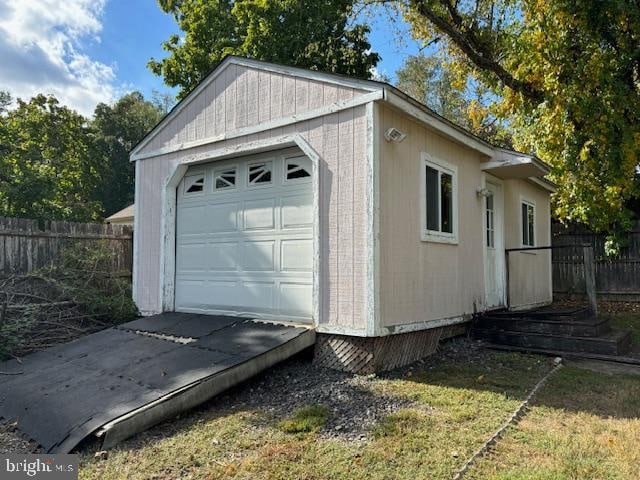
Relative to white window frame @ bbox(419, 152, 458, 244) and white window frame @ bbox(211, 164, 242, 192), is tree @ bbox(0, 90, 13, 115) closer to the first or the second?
white window frame @ bbox(211, 164, 242, 192)

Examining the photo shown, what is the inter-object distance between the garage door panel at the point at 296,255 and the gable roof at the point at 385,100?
1.95 m

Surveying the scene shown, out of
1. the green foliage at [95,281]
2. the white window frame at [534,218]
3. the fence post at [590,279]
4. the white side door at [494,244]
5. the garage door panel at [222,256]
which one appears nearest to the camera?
the garage door panel at [222,256]

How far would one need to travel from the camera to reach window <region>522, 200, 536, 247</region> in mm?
9469

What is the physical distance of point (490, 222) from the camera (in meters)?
8.20

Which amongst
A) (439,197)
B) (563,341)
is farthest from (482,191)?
(563,341)

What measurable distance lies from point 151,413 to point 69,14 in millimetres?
10527

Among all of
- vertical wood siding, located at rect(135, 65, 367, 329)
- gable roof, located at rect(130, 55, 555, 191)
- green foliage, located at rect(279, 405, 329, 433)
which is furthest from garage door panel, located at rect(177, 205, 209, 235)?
green foliage, located at rect(279, 405, 329, 433)

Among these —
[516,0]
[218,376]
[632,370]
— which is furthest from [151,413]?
[516,0]

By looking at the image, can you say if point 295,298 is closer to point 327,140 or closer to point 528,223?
point 327,140

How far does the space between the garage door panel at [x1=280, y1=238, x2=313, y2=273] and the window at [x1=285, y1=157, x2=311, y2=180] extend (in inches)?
33.7

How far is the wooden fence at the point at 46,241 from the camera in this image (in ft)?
23.9

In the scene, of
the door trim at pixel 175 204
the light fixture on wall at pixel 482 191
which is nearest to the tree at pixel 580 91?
the light fixture on wall at pixel 482 191

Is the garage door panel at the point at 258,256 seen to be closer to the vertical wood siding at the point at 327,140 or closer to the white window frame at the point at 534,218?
the vertical wood siding at the point at 327,140

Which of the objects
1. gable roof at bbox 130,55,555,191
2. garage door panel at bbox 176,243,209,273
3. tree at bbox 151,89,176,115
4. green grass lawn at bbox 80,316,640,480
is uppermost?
tree at bbox 151,89,176,115
